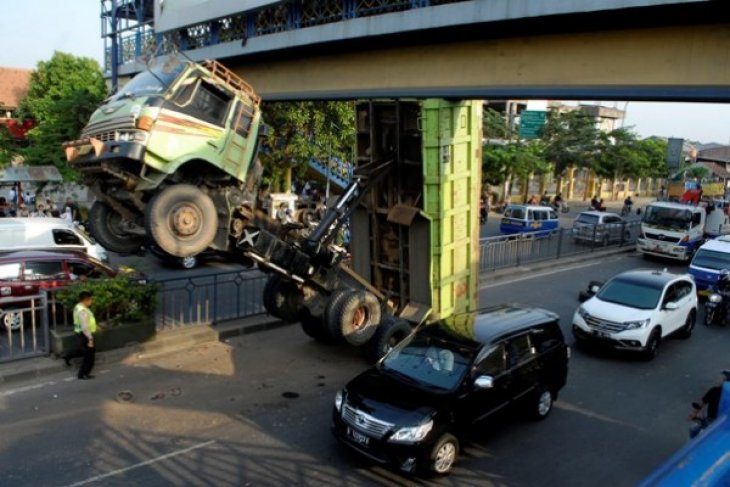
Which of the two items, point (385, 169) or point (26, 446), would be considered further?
point (385, 169)

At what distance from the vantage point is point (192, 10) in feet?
64.4

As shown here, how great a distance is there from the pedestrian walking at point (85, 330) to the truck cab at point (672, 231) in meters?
20.5

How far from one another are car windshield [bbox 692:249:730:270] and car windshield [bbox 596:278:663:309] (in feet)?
18.8

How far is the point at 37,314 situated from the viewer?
11617 millimetres

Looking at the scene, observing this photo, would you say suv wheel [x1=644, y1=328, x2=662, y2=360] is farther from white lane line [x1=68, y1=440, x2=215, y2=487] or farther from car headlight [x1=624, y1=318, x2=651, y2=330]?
white lane line [x1=68, y1=440, x2=215, y2=487]

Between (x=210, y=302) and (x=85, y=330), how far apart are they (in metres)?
4.81

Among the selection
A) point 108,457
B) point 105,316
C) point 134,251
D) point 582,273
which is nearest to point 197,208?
point 134,251

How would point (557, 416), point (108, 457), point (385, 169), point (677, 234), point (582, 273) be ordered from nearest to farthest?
1. point (108, 457)
2. point (557, 416)
3. point (385, 169)
4. point (582, 273)
5. point (677, 234)

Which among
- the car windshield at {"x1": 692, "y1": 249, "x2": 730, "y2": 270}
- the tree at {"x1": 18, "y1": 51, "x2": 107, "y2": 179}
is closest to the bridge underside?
the car windshield at {"x1": 692, "y1": 249, "x2": 730, "y2": 270}

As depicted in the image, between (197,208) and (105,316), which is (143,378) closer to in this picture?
(105,316)

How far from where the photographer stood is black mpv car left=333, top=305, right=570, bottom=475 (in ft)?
21.1

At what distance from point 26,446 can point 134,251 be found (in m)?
3.31

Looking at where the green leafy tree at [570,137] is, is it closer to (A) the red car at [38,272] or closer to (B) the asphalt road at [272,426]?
(B) the asphalt road at [272,426]

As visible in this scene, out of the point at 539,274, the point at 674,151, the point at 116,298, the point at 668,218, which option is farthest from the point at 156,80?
the point at 674,151
